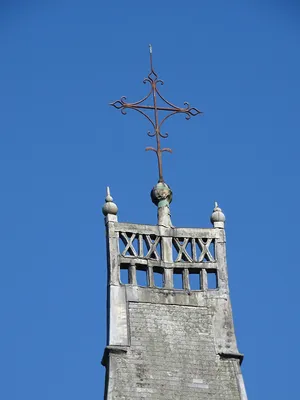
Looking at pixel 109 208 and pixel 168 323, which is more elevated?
pixel 109 208

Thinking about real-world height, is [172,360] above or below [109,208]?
below

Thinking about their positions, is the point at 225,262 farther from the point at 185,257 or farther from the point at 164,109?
the point at 164,109


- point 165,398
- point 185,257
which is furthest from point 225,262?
point 165,398

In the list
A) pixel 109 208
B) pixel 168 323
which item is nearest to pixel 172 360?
pixel 168 323

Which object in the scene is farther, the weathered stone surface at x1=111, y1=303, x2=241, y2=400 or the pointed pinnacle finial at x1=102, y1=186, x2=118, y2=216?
the pointed pinnacle finial at x1=102, y1=186, x2=118, y2=216

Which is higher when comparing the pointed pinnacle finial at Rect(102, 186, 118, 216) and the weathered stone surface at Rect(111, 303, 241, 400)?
the pointed pinnacle finial at Rect(102, 186, 118, 216)

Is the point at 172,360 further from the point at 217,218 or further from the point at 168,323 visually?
the point at 217,218

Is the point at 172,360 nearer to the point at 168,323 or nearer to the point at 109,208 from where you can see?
the point at 168,323

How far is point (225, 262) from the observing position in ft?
184

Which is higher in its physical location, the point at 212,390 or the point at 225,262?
the point at 225,262

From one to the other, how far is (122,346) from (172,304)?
2.06 m

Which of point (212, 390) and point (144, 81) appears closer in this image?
point (212, 390)

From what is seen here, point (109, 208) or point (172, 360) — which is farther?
point (109, 208)

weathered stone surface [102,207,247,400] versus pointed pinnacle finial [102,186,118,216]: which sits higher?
pointed pinnacle finial [102,186,118,216]
